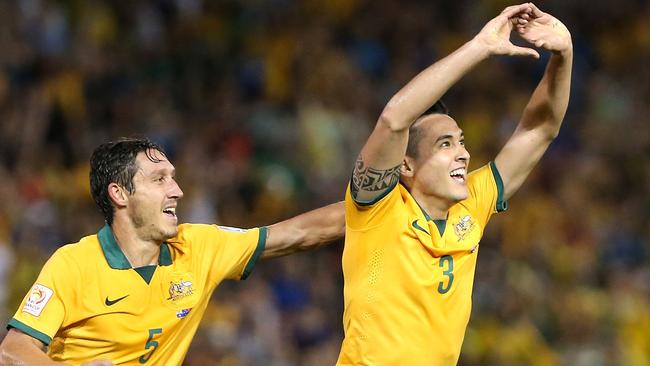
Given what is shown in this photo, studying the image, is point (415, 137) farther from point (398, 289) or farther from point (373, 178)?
point (398, 289)

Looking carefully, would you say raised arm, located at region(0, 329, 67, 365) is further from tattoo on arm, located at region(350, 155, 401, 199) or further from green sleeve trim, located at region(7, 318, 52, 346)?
tattoo on arm, located at region(350, 155, 401, 199)

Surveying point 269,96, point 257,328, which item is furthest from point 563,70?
point 269,96

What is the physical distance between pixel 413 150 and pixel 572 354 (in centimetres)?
490

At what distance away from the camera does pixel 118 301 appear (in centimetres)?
522

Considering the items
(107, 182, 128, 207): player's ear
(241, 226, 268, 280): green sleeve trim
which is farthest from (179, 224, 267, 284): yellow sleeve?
(107, 182, 128, 207): player's ear

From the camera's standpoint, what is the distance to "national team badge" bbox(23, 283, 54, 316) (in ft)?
16.6

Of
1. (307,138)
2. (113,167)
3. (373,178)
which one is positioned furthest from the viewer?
(307,138)

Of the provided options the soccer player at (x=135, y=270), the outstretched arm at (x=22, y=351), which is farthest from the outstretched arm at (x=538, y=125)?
the outstretched arm at (x=22, y=351)

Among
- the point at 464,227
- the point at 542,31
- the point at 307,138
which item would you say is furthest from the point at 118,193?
the point at 307,138

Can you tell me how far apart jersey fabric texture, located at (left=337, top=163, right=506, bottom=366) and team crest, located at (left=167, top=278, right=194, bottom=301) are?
687 millimetres

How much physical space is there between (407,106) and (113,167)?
1.38 m

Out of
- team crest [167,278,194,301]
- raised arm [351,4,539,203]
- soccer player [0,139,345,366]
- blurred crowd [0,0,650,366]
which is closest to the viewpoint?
raised arm [351,4,539,203]

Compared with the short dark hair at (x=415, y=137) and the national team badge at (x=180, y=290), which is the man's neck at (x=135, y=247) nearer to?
the national team badge at (x=180, y=290)

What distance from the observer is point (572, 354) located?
973 cm
